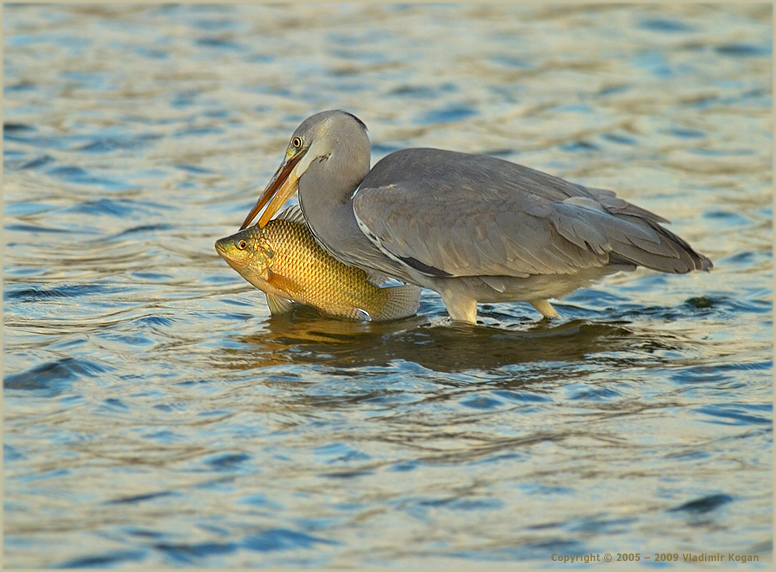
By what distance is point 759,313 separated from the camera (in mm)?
8961

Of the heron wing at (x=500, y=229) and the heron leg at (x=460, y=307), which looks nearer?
the heron wing at (x=500, y=229)

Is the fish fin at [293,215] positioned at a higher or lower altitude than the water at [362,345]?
higher

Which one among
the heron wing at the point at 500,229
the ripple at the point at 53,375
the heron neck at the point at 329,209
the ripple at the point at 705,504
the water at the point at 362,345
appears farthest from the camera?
the heron neck at the point at 329,209

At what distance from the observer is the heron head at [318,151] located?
8.45 metres

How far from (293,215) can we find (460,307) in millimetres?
1398

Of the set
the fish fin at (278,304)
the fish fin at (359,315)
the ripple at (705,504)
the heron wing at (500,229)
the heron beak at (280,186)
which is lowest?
the ripple at (705,504)

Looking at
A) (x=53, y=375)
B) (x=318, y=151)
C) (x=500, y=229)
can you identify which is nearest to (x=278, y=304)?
(x=318, y=151)

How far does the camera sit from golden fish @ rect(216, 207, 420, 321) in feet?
26.5

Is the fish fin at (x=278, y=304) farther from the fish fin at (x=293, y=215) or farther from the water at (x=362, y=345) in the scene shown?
the fish fin at (x=293, y=215)

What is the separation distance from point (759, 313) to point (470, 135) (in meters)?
5.27

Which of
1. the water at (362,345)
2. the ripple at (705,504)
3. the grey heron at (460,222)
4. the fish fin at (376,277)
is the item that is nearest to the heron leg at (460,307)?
the grey heron at (460,222)

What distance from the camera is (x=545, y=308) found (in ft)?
28.8

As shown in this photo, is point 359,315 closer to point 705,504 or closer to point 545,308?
point 545,308

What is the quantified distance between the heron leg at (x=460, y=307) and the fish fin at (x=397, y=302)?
264 mm
